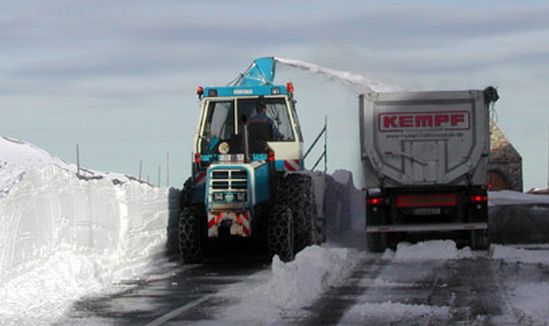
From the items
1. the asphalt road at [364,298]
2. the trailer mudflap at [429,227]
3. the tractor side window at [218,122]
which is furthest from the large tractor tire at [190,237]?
the trailer mudflap at [429,227]

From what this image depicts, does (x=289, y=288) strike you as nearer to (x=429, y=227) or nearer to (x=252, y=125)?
(x=252, y=125)

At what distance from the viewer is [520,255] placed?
59.7 feet

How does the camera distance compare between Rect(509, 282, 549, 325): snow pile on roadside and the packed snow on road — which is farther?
the packed snow on road

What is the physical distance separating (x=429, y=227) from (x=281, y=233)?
458 centimetres

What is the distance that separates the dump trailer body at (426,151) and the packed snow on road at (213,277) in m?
1.42

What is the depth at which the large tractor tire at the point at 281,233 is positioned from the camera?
1636cm

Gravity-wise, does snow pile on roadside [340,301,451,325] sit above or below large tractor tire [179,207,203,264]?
below

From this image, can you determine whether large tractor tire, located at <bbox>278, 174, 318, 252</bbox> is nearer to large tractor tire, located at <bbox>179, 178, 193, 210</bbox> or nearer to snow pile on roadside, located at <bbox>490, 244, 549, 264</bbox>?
large tractor tire, located at <bbox>179, 178, 193, 210</bbox>

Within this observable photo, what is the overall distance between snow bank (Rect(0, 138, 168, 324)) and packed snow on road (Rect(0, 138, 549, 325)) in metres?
0.02

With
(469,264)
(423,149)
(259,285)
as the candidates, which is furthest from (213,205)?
(423,149)

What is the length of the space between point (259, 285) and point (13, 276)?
10.3 feet

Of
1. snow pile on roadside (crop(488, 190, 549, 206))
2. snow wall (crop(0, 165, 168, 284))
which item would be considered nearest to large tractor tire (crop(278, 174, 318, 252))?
snow wall (crop(0, 165, 168, 284))

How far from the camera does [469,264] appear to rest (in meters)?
16.7

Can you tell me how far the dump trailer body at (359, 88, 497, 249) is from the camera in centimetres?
2038
